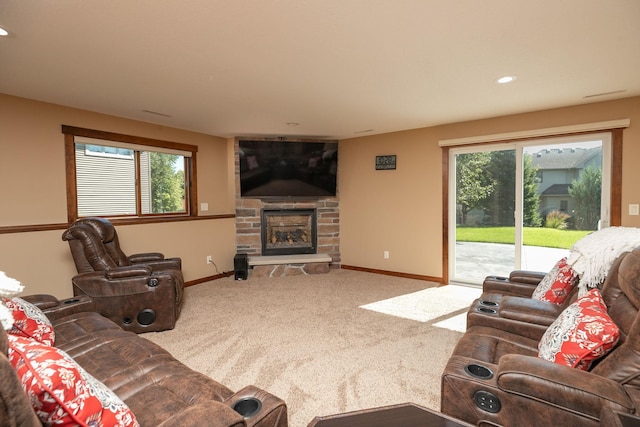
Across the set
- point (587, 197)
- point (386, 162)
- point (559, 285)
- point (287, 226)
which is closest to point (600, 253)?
point (559, 285)

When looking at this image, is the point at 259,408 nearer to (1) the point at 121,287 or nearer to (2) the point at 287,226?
(1) the point at 121,287

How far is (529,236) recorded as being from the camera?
411 cm

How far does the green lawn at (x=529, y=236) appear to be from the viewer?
12.8ft

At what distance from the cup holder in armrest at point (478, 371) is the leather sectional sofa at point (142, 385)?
2.53 feet

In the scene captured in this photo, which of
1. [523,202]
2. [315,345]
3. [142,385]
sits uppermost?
[523,202]

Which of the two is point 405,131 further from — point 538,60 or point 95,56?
point 95,56

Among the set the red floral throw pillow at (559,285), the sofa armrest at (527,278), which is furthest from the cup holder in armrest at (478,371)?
the sofa armrest at (527,278)

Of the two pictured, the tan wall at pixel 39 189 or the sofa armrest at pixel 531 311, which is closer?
the sofa armrest at pixel 531 311

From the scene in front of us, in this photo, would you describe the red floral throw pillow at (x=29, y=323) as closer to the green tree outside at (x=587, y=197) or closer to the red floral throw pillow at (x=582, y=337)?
the red floral throw pillow at (x=582, y=337)

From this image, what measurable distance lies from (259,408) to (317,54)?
2.21 meters

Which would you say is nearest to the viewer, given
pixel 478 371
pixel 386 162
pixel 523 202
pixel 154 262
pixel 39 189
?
pixel 478 371

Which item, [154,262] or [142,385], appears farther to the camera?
[154,262]

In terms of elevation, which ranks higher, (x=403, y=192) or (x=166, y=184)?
(x=166, y=184)

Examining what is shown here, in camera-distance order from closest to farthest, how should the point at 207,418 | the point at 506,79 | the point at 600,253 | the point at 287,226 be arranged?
1. the point at 207,418
2. the point at 600,253
3. the point at 506,79
4. the point at 287,226
